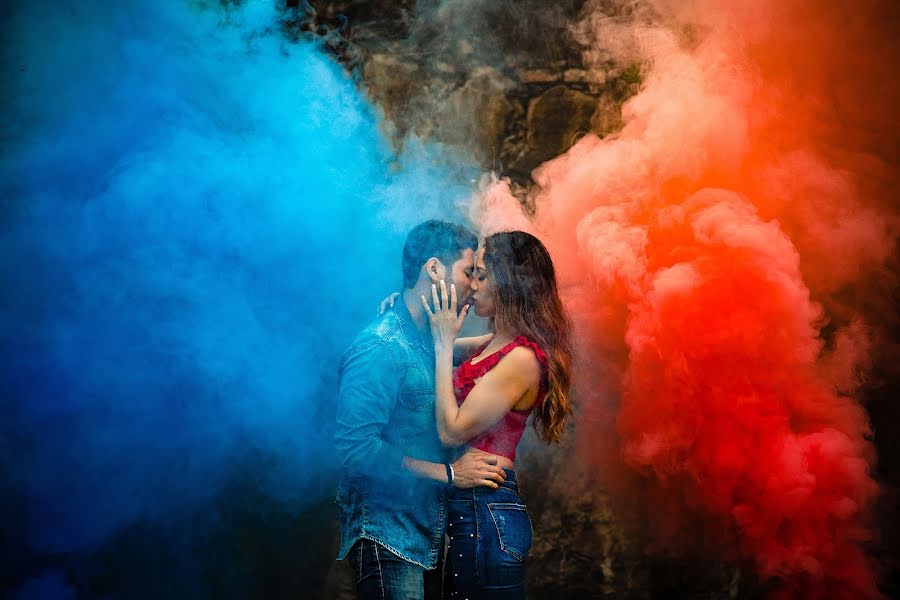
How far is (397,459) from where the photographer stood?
3.15 meters

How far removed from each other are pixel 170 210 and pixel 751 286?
3.32 m

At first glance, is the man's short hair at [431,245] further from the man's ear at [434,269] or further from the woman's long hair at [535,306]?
the woman's long hair at [535,306]

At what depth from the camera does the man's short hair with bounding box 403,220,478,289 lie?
3414 millimetres

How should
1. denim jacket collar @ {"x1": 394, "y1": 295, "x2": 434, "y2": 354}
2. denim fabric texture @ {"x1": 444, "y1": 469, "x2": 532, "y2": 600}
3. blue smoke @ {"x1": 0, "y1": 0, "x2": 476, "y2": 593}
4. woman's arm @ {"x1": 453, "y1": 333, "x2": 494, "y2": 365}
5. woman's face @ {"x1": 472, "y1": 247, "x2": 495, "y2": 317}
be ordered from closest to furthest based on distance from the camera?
denim fabric texture @ {"x1": 444, "y1": 469, "x2": 532, "y2": 600} < denim jacket collar @ {"x1": 394, "y1": 295, "x2": 434, "y2": 354} < woman's face @ {"x1": 472, "y1": 247, "x2": 495, "y2": 317} < woman's arm @ {"x1": 453, "y1": 333, "x2": 494, "y2": 365} < blue smoke @ {"x1": 0, "y1": 0, "x2": 476, "y2": 593}

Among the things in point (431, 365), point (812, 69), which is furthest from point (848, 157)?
point (431, 365)

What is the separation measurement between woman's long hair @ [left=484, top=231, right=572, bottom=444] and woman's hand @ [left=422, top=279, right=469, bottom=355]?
0.21 m

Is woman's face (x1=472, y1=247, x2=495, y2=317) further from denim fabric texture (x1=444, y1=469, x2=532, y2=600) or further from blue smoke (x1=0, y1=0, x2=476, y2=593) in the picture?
blue smoke (x1=0, y1=0, x2=476, y2=593)

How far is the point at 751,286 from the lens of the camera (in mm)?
4160

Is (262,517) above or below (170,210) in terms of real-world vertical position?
below

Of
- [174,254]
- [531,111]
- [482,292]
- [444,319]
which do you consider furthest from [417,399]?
[531,111]

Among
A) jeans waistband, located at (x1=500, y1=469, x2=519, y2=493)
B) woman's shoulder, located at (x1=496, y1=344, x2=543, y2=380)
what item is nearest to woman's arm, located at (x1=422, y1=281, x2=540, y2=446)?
woman's shoulder, located at (x1=496, y1=344, x2=543, y2=380)

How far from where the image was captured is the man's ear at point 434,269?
11.2 feet

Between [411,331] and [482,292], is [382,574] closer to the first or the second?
[411,331]

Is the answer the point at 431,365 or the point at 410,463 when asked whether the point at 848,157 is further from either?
the point at 410,463
